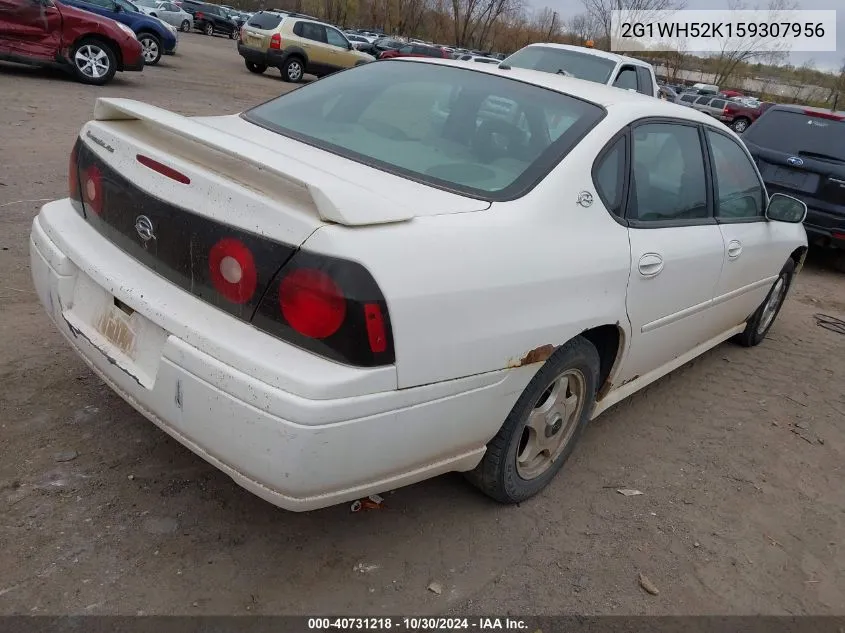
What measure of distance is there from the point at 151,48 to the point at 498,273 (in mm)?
16846

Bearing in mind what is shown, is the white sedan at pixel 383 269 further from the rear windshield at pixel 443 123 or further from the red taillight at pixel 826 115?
the red taillight at pixel 826 115

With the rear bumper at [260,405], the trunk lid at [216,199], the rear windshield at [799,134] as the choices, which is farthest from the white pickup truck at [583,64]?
the rear bumper at [260,405]

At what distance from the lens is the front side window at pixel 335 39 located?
66.2 ft

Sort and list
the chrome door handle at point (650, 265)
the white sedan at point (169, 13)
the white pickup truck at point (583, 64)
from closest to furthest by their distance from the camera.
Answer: the chrome door handle at point (650, 265) → the white pickup truck at point (583, 64) → the white sedan at point (169, 13)

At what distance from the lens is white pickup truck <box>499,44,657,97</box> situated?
384 inches

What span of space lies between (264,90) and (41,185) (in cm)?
1134

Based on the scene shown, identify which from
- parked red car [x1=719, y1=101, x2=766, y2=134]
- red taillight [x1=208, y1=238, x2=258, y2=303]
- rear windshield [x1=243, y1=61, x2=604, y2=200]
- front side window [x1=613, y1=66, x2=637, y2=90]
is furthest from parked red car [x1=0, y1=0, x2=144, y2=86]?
parked red car [x1=719, y1=101, x2=766, y2=134]

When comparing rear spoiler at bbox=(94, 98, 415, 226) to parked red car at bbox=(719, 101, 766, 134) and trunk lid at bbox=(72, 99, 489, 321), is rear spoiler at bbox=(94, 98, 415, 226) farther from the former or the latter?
parked red car at bbox=(719, 101, 766, 134)

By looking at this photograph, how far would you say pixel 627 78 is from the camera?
32.8 ft

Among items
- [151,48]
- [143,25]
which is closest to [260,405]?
[143,25]

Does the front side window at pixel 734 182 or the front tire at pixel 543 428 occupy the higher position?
the front side window at pixel 734 182

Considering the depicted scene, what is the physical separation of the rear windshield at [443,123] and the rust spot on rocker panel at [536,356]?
53 centimetres

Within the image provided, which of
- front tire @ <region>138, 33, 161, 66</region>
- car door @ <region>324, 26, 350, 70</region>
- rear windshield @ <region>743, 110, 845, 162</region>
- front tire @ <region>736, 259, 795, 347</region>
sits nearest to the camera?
front tire @ <region>736, 259, 795, 347</region>

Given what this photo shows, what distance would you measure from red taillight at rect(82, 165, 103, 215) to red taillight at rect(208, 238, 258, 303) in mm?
712
